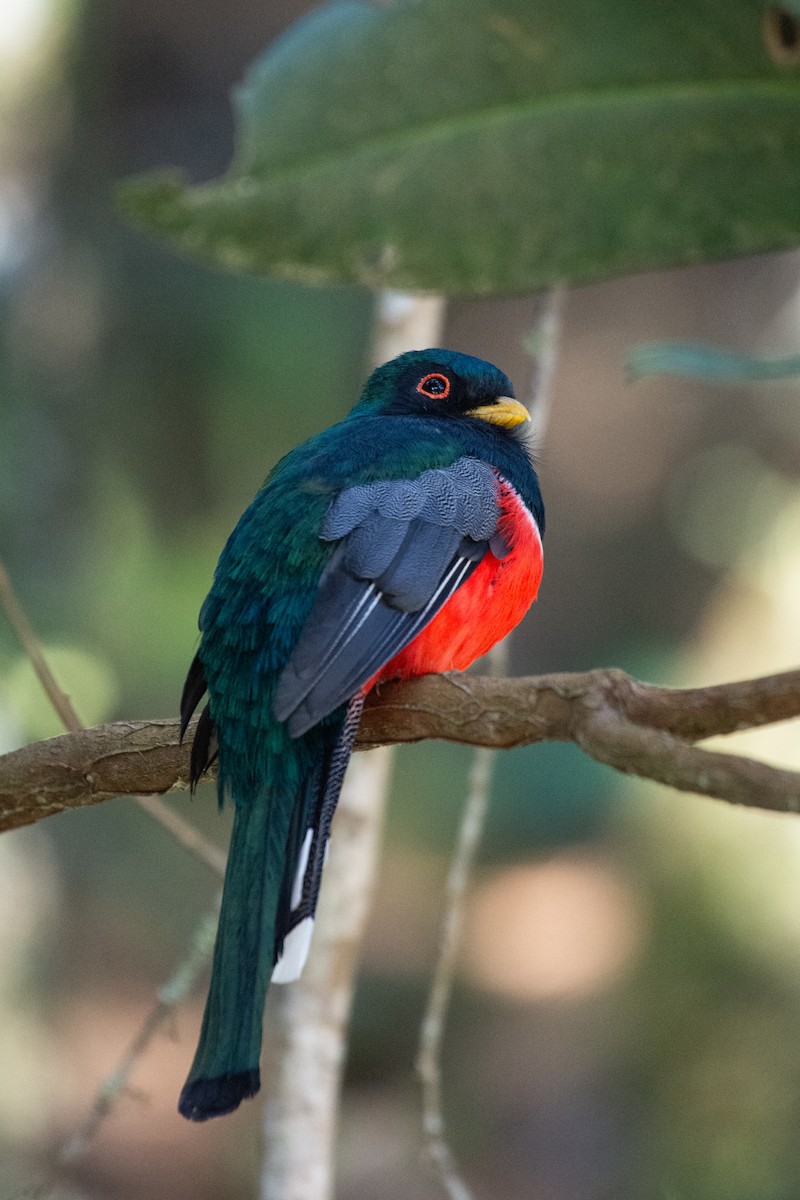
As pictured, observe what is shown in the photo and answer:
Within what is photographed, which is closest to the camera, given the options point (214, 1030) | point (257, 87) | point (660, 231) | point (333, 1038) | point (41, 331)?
point (660, 231)

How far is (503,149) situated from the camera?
60.1 inches

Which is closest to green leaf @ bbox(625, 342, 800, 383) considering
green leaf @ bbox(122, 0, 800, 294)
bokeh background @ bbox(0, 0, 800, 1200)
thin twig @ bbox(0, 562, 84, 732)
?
green leaf @ bbox(122, 0, 800, 294)

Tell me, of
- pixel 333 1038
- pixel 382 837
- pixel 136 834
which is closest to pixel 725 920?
pixel 382 837

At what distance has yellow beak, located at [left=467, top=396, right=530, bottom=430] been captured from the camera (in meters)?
3.09

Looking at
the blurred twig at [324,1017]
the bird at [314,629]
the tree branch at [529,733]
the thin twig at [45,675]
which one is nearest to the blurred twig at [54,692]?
the thin twig at [45,675]

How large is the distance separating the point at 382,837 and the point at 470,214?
5.27 meters

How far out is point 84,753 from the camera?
2211mm

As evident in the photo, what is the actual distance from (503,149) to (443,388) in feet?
5.46

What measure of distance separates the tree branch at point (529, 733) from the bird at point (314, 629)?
0.30 ft

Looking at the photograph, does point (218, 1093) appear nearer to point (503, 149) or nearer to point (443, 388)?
point (503, 149)

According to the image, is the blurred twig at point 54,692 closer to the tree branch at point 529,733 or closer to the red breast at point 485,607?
the tree branch at point 529,733

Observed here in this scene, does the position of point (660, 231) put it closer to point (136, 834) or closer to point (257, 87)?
point (257, 87)

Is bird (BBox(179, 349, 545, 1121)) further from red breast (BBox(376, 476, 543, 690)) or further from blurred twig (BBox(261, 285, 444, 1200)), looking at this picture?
blurred twig (BBox(261, 285, 444, 1200))

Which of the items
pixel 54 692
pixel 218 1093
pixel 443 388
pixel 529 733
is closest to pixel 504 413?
pixel 443 388
